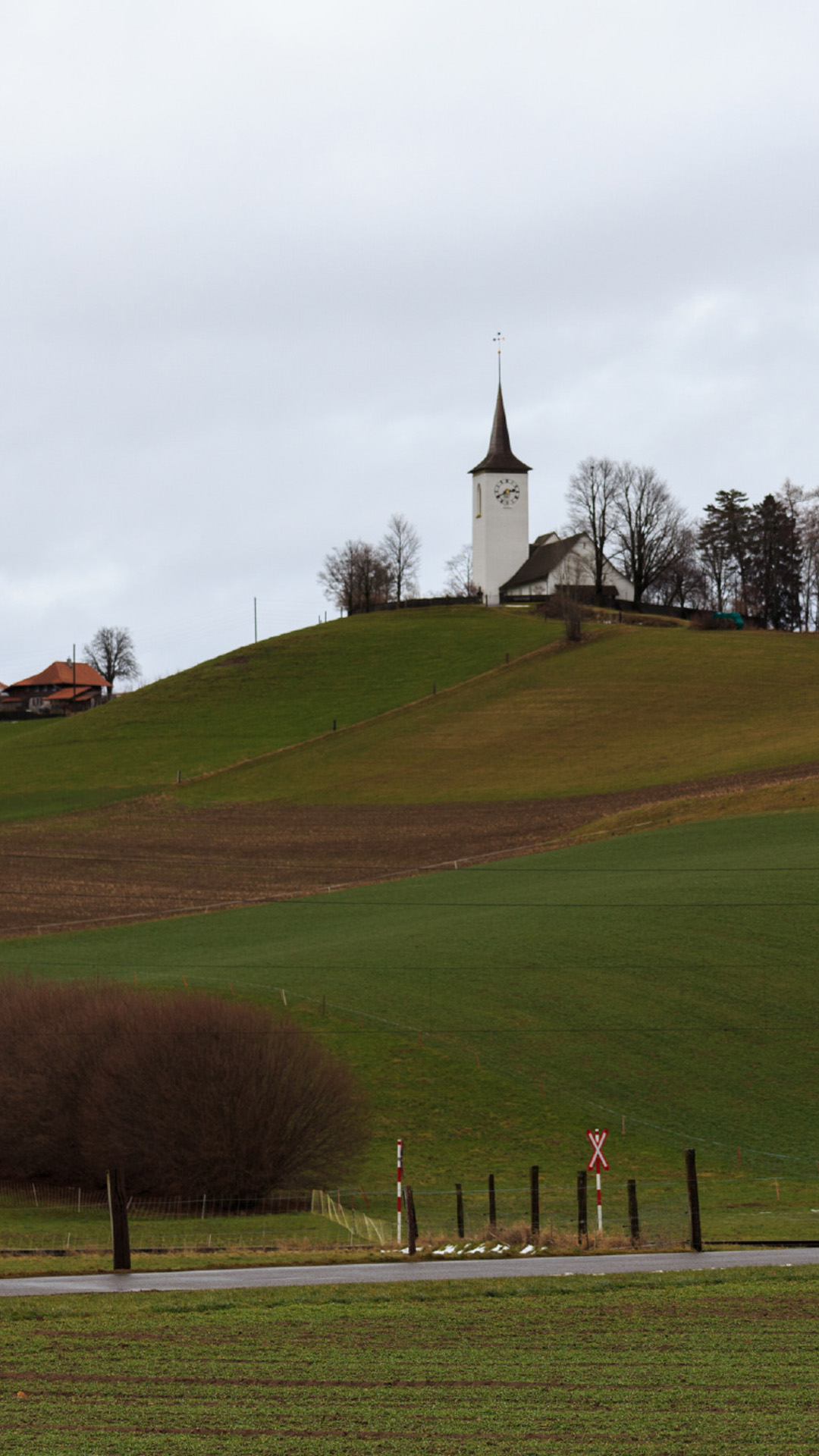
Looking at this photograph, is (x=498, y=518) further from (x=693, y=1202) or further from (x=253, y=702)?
(x=693, y=1202)

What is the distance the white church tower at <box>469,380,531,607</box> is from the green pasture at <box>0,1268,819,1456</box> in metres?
131

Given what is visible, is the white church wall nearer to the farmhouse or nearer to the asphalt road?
the farmhouse

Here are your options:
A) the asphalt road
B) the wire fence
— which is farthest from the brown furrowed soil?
the asphalt road

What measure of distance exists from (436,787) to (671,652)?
37.0 m

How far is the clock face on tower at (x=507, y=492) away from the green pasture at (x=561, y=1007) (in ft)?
327

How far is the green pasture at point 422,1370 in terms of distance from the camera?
9.38 m

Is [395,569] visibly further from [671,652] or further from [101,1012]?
[101,1012]

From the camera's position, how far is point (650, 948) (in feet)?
135

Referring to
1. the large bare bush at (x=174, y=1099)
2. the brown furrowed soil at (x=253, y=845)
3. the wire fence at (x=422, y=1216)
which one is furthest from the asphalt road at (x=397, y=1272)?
the brown furrowed soil at (x=253, y=845)

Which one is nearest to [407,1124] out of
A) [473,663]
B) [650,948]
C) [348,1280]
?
[650,948]

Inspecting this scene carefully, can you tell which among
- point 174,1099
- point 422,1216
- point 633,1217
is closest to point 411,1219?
point 633,1217

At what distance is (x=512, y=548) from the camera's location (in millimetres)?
146750

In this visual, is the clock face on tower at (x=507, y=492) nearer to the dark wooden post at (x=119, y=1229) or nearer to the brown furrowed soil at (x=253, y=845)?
the brown furrowed soil at (x=253, y=845)

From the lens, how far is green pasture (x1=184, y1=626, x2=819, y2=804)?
74.9m
